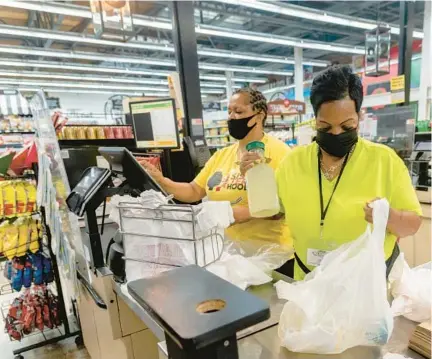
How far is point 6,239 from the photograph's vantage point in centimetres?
241

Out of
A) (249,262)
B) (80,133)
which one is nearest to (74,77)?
(80,133)

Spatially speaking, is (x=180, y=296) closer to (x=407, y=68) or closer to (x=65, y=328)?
(x=65, y=328)

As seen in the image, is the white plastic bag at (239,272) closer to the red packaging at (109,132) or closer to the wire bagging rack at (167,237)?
the wire bagging rack at (167,237)

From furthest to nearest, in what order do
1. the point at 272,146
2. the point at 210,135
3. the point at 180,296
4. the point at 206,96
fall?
1. the point at 206,96
2. the point at 210,135
3. the point at 272,146
4. the point at 180,296

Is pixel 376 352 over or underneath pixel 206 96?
underneath

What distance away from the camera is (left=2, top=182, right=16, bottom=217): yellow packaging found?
7.79 feet

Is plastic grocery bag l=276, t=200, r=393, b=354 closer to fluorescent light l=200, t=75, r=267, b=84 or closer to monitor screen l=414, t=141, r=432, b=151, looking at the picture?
monitor screen l=414, t=141, r=432, b=151

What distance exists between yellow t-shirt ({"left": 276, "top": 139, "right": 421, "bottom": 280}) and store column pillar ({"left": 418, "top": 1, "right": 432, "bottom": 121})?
28.4ft

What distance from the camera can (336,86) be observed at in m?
1.12

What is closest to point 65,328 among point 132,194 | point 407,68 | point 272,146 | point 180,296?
point 132,194

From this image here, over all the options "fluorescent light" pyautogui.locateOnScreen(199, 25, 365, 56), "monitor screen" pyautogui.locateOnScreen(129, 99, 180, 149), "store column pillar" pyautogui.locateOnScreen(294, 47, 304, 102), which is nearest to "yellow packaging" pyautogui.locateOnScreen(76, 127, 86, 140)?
"monitor screen" pyautogui.locateOnScreen(129, 99, 180, 149)

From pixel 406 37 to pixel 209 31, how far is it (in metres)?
3.97

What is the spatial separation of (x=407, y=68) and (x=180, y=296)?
24.0 feet

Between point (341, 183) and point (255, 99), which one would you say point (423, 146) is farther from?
point (341, 183)
